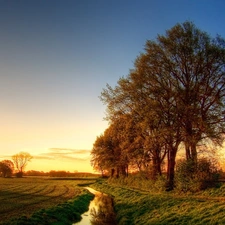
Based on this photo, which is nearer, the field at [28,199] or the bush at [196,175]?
the field at [28,199]

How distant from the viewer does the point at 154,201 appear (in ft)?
105

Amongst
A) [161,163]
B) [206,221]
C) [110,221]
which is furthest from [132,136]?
[206,221]

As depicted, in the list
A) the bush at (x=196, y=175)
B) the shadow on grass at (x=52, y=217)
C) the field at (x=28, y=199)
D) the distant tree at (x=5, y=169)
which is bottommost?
the shadow on grass at (x=52, y=217)

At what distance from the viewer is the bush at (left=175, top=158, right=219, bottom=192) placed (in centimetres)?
3438

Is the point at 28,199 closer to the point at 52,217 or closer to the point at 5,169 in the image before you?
the point at 52,217

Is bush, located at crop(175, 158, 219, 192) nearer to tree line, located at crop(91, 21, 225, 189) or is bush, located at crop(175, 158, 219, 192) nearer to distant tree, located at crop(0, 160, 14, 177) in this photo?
tree line, located at crop(91, 21, 225, 189)

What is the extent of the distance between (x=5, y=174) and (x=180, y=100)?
157 m

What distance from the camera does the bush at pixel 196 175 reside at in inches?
1353

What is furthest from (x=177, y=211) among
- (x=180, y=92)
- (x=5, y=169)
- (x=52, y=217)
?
(x=5, y=169)

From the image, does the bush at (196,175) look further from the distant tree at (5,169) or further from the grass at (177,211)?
the distant tree at (5,169)

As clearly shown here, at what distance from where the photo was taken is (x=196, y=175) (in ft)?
115

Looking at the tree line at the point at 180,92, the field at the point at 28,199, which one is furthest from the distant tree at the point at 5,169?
the tree line at the point at 180,92

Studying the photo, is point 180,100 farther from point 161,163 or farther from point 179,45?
point 161,163

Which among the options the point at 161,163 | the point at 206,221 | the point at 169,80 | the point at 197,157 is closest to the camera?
the point at 206,221
